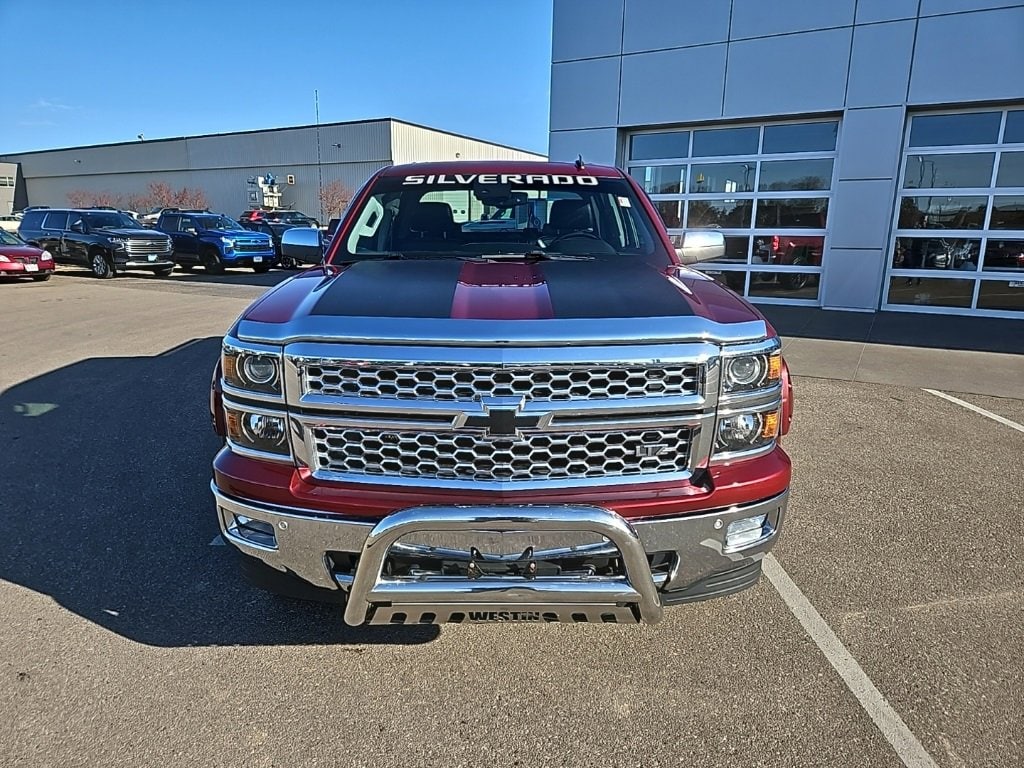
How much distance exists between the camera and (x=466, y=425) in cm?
199

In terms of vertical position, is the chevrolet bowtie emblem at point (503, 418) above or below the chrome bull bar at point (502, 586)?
above

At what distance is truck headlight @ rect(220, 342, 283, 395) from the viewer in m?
2.08

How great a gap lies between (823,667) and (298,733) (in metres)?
1.90

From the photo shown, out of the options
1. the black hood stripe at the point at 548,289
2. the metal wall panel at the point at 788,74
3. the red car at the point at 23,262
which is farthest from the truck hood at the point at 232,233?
the black hood stripe at the point at 548,289

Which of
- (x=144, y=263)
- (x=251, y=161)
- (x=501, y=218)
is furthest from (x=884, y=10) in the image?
(x=251, y=161)

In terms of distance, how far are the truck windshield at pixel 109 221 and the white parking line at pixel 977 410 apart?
1991 cm

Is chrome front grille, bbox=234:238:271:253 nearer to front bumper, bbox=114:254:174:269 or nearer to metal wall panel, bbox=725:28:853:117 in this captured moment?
front bumper, bbox=114:254:174:269

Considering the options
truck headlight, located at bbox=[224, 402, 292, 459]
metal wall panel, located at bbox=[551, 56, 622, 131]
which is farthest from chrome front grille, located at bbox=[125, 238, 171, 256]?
truck headlight, located at bbox=[224, 402, 292, 459]

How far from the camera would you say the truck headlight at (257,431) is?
2.10m

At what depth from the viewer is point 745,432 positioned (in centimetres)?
216

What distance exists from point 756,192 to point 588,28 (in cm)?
481

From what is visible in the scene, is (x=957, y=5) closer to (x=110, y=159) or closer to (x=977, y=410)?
(x=977, y=410)

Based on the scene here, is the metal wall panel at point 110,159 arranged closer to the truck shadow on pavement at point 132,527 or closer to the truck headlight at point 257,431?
the truck shadow on pavement at point 132,527

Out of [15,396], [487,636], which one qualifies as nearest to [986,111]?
[487,636]
